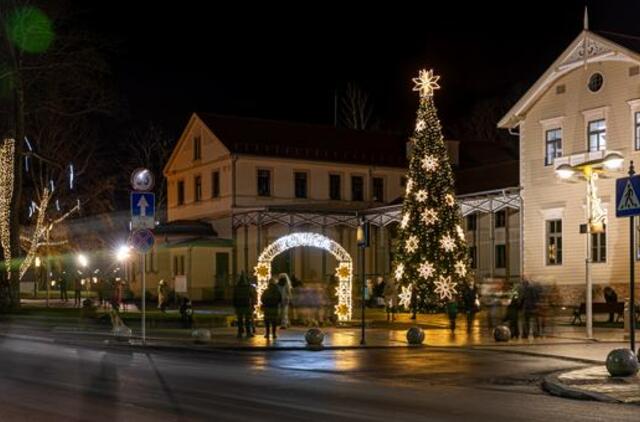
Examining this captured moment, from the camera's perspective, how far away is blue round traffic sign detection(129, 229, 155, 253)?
78.3 ft

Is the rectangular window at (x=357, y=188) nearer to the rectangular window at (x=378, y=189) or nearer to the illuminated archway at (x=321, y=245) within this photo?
the rectangular window at (x=378, y=189)

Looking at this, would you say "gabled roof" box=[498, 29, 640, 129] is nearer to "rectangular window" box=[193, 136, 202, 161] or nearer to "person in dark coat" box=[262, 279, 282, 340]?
"person in dark coat" box=[262, 279, 282, 340]

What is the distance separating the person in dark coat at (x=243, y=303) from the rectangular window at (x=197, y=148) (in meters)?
35.4

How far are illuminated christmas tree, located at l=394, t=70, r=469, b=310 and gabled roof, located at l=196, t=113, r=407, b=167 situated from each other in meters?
21.8

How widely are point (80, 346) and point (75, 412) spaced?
1285cm

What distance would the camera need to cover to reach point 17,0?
3722 cm

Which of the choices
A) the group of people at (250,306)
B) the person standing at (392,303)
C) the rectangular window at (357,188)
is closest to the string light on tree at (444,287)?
the person standing at (392,303)

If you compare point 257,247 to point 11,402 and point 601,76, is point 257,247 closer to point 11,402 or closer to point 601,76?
point 601,76

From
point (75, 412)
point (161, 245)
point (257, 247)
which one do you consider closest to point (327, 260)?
point (257, 247)

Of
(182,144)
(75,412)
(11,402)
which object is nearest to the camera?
(75,412)

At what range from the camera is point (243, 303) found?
27.1 m

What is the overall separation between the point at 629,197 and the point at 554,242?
26.5 meters

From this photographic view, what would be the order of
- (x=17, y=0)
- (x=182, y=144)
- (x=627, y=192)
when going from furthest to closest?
(x=182, y=144) < (x=17, y=0) < (x=627, y=192)

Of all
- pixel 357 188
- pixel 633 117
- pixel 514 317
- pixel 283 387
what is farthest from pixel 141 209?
pixel 357 188
